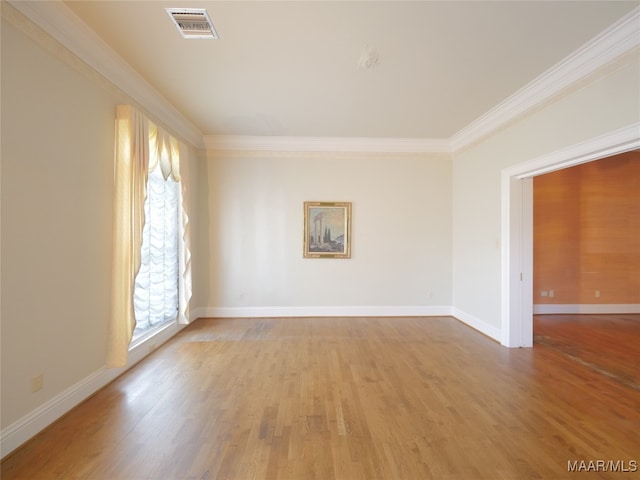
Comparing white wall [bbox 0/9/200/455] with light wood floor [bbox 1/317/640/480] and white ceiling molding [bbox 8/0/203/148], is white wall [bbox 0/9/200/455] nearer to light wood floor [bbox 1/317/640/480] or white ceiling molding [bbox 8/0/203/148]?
white ceiling molding [bbox 8/0/203/148]

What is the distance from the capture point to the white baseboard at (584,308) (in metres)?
5.54

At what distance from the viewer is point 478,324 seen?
4.54 meters

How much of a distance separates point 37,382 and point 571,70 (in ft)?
17.6

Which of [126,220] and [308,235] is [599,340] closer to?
[308,235]

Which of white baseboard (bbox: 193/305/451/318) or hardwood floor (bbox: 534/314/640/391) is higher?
white baseboard (bbox: 193/305/451/318)

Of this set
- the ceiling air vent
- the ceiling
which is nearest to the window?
the ceiling

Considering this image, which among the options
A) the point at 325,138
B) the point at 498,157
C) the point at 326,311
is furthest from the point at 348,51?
the point at 326,311

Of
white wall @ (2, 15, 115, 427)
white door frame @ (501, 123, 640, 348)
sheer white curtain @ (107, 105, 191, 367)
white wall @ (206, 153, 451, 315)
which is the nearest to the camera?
white wall @ (2, 15, 115, 427)

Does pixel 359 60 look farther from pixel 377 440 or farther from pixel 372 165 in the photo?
pixel 377 440

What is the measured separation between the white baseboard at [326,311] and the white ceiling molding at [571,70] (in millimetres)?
3171

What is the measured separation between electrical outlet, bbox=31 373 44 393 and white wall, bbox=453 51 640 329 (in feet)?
16.5

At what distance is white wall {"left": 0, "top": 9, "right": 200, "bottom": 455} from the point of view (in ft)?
6.28

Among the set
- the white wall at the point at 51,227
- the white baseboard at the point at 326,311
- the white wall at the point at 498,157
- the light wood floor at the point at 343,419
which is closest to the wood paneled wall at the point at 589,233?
the white wall at the point at 498,157

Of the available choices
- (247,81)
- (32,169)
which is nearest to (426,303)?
(247,81)
